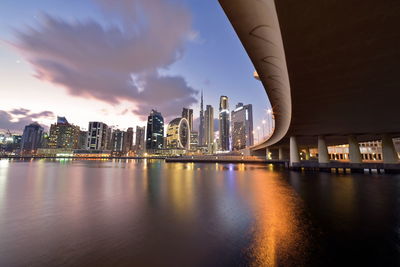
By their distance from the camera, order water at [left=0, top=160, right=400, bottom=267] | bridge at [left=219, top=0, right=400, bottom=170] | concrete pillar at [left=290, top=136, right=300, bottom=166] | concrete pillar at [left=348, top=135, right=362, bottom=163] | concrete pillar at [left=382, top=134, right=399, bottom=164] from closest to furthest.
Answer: water at [left=0, top=160, right=400, bottom=267] → bridge at [left=219, top=0, right=400, bottom=170] → concrete pillar at [left=382, top=134, right=399, bottom=164] → concrete pillar at [left=348, top=135, right=362, bottom=163] → concrete pillar at [left=290, top=136, right=300, bottom=166]

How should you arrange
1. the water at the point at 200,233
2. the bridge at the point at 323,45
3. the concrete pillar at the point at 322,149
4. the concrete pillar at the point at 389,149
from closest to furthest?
the water at the point at 200,233 → the bridge at the point at 323,45 → the concrete pillar at the point at 389,149 → the concrete pillar at the point at 322,149

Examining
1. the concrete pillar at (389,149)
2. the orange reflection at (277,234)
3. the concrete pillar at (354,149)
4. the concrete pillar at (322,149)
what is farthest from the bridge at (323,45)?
the concrete pillar at (389,149)

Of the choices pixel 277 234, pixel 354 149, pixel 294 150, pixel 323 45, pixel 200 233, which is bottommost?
pixel 200 233

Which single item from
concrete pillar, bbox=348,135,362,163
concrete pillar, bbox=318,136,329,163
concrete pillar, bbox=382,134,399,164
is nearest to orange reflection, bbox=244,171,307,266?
concrete pillar, bbox=318,136,329,163

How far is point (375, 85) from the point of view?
14.3 meters

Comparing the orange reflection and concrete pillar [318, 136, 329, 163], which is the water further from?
concrete pillar [318, 136, 329, 163]

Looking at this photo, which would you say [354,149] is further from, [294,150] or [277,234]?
[277,234]

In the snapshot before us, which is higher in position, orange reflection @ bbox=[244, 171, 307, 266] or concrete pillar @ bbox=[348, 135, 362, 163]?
concrete pillar @ bbox=[348, 135, 362, 163]

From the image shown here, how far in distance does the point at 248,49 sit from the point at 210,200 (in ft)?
41.8

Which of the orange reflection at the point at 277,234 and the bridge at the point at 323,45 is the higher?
the bridge at the point at 323,45

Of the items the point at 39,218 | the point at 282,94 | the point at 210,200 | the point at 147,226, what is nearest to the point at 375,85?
the point at 282,94

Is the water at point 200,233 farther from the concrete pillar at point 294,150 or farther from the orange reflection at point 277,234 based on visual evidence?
the concrete pillar at point 294,150

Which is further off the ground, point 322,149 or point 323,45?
point 323,45

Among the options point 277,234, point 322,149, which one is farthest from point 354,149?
point 277,234
